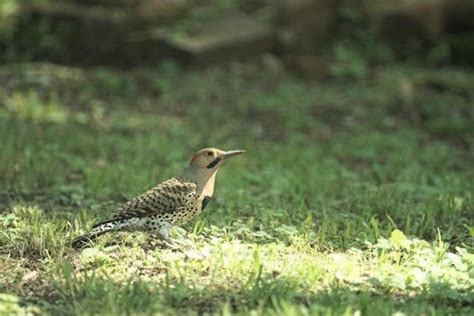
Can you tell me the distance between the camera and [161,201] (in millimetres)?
6277

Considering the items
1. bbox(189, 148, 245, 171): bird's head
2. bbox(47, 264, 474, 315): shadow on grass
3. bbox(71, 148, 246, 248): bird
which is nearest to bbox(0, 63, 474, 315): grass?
bbox(47, 264, 474, 315): shadow on grass

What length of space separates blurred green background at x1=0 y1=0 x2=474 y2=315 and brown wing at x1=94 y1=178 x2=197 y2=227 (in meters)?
0.25

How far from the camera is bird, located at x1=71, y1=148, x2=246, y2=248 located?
6.13m

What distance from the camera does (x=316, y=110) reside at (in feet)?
39.8

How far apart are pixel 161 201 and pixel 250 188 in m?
2.26

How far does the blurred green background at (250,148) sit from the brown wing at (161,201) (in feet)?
0.81

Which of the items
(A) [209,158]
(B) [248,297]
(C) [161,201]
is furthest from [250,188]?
(B) [248,297]

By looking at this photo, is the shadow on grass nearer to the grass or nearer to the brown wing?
the grass

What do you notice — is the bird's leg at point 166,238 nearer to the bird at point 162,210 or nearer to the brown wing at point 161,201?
the bird at point 162,210

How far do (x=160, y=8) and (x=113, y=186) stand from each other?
255 inches

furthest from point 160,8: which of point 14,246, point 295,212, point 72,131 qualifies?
point 14,246

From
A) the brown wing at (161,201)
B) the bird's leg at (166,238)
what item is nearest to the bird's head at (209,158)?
the brown wing at (161,201)

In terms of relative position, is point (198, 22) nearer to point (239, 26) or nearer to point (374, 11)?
point (239, 26)

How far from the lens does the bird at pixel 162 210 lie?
20.1 feet
